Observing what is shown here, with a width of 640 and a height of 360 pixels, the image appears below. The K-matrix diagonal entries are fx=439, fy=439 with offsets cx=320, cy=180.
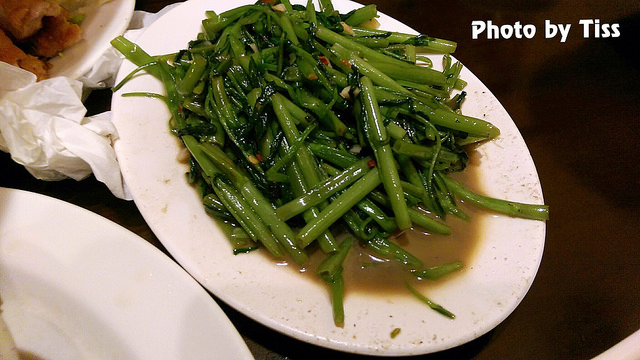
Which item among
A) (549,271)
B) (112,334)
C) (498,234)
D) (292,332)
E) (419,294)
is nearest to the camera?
(112,334)

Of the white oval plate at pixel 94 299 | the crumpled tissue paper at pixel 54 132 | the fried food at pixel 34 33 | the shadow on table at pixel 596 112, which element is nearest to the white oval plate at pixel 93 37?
the fried food at pixel 34 33

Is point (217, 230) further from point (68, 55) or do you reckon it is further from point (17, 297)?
point (68, 55)

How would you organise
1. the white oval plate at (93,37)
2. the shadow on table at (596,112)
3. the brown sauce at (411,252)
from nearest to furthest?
the brown sauce at (411,252) → the white oval plate at (93,37) → the shadow on table at (596,112)

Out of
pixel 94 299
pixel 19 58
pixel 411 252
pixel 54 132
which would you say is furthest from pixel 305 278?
pixel 19 58

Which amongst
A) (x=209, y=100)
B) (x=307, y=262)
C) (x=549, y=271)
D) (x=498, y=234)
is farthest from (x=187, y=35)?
(x=549, y=271)

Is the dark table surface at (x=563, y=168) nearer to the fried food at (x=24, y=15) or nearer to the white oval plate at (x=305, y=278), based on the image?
the white oval plate at (x=305, y=278)

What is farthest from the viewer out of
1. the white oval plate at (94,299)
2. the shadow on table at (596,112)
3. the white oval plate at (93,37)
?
the shadow on table at (596,112)

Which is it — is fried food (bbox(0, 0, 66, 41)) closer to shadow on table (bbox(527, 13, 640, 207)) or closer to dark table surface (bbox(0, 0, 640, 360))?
→ dark table surface (bbox(0, 0, 640, 360))
